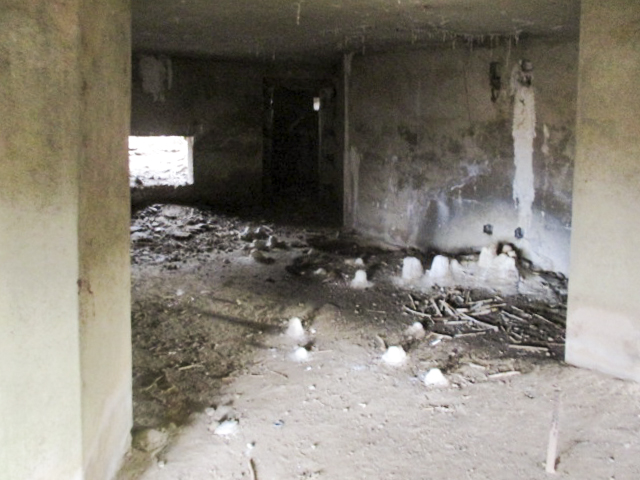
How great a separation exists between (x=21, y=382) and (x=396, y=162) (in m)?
5.27

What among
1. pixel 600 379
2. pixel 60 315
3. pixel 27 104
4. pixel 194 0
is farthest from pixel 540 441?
pixel 194 0

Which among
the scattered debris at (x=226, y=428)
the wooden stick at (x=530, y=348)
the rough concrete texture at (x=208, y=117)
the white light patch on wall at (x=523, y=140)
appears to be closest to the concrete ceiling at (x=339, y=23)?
the white light patch on wall at (x=523, y=140)

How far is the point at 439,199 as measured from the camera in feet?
20.8

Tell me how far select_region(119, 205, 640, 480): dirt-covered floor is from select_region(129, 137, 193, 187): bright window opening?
3070 millimetres

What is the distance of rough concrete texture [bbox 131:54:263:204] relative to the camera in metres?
7.99

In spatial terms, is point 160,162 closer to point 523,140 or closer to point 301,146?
point 301,146

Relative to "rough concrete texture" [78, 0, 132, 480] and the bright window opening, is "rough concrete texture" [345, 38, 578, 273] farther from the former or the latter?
"rough concrete texture" [78, 0, 132, 480]

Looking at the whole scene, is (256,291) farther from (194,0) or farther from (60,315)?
(60,315)

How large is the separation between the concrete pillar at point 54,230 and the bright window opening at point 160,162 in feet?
20.1

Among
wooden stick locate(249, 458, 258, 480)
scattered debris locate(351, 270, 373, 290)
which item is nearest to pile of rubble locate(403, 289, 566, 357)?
scattered debris locate(351, 270, 373, 290)

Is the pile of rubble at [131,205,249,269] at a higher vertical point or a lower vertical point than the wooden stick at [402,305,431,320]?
higher

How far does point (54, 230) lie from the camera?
190 centimetres

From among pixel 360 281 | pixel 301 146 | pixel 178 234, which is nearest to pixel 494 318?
pixel 360 281

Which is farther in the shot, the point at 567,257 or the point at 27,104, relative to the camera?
the point at 567,257
